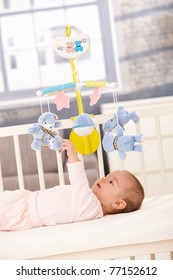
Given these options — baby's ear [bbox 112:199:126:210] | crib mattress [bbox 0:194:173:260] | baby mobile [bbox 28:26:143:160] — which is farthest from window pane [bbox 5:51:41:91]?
crib mattress [bbox 0:194:173:260]

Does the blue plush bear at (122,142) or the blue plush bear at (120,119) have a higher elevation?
the blue plush bear at (120,119)

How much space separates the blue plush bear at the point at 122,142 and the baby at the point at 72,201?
0.12 m

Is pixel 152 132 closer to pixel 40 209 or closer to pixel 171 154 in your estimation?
pixel 171 154

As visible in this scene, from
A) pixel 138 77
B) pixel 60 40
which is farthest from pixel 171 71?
pixel 60 40

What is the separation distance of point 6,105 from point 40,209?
252 cm

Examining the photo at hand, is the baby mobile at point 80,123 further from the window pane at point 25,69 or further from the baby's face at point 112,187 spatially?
the window pane at point 25,69

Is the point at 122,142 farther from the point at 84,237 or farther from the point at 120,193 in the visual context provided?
the point at 84,237

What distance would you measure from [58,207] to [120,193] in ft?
0.72

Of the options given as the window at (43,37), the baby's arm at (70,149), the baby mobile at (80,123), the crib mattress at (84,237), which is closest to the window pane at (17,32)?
the window at (43,37)

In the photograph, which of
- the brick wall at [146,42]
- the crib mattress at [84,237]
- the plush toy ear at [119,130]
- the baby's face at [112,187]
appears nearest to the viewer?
the crib mattress at [84,237]

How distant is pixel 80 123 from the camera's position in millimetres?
1737

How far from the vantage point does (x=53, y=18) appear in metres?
4.25

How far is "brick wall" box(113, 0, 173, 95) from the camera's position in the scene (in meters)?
4.16

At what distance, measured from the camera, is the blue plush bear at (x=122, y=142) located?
5.66ft
